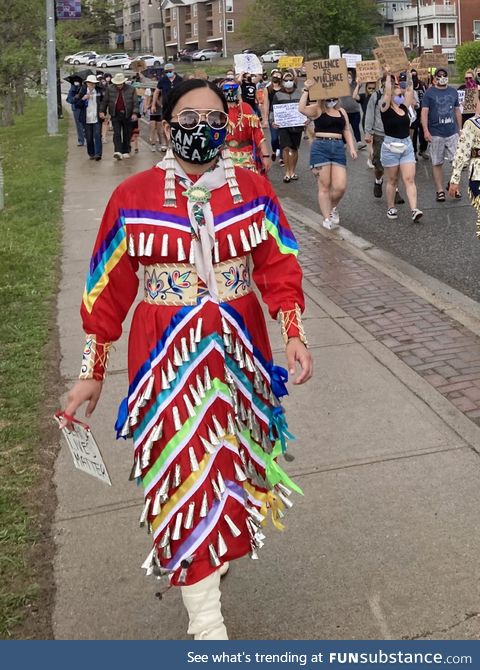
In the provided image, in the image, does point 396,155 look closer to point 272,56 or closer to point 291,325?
point 291,325

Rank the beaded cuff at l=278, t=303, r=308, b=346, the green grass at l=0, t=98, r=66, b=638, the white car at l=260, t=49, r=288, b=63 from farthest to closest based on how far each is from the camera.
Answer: the white car at l=260, t=49, r=288, b=63 → the green grass at l=0, t=98, r=66, b=638 → the beaded cuff at l=278, t=303, r=308, b=346

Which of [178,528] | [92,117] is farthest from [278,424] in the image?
[92,117]

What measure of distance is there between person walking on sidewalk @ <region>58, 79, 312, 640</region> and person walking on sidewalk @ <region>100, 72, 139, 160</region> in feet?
54.7

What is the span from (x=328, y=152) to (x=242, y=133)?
111cm

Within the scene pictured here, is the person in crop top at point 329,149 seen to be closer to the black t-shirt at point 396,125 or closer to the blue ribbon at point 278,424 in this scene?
the black t-shirt at point 396,125

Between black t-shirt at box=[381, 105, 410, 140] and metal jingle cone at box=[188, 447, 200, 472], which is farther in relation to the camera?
black t-shirt at box=[381, 105, 410, 140]

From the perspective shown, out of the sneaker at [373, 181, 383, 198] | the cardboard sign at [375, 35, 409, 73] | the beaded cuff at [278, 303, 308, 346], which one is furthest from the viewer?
the sneaker at [373, 181, 383, 198]

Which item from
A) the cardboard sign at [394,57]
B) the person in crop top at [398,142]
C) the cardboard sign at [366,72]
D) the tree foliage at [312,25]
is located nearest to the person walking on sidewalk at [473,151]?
the person in crop top at [398,142]

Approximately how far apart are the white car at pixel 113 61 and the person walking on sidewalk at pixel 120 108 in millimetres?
59764

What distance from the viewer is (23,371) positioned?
5.96 m

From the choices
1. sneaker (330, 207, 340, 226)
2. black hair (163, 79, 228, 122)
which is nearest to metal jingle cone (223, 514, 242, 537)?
black hair (163, 79, 228, 122)

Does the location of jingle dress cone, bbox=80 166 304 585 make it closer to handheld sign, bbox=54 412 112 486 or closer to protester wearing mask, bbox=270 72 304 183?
handheld sign, bbox=54 412 112 486

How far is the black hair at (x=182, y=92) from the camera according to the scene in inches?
118

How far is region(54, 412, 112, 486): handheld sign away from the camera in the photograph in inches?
115
